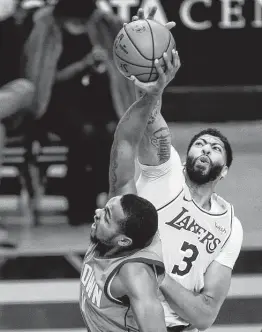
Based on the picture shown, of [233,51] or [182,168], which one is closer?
[182,168]

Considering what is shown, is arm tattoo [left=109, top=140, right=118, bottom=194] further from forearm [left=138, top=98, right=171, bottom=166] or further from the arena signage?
the arena signage

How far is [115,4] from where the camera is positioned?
1060cm

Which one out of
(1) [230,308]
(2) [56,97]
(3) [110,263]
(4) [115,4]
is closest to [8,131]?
(2) [56,97]

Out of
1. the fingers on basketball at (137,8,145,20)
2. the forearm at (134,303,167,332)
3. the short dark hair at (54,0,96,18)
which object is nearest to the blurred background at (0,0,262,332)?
the short dark hair at (54,0,96,18)

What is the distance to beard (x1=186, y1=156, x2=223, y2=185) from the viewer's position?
12.3ft

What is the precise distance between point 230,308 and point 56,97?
8.71ft

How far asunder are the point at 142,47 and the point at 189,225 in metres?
0.77

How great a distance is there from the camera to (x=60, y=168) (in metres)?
9.64

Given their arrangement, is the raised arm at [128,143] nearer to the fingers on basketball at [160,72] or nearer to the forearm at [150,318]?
the fingers on basketball at [160,72]

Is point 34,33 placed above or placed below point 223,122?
above

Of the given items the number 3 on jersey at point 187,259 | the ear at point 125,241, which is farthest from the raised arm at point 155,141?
the ear at point 125,241

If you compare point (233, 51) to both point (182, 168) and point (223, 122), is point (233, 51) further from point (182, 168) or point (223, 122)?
point (182, 168)

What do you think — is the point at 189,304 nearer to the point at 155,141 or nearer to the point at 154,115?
the point at 155,141

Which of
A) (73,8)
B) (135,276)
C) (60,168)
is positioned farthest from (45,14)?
(135,276)
